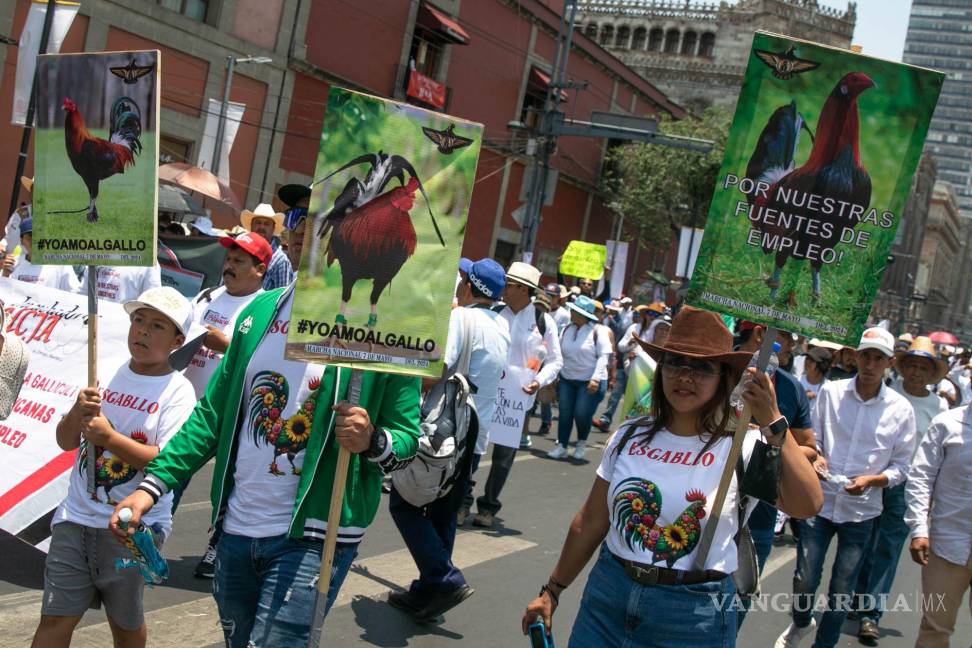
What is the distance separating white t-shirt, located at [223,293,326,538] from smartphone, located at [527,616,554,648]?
0.88m

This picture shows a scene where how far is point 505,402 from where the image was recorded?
9500 millimetres

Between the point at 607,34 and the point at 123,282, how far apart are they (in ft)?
230

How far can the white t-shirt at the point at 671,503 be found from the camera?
3484 millimetres

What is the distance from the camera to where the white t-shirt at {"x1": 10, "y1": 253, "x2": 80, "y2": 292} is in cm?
759

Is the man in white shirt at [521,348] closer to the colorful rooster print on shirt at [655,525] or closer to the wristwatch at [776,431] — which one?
the colorful rooster print on shirt at [655,525]

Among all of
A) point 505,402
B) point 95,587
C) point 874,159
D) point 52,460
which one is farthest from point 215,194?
point 874,159

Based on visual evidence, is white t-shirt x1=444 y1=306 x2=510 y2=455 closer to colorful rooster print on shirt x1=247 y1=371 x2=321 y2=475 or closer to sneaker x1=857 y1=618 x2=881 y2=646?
sneaker x1=857 y1=618 x2=881 y2=646

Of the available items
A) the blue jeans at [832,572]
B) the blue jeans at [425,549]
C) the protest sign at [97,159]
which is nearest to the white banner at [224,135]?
the blue jeans at [425,549]

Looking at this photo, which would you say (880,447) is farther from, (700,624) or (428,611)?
(700,624)

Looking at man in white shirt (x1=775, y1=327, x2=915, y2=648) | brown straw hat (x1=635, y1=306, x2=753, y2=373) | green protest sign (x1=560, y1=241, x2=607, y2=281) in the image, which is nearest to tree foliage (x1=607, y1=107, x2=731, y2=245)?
green protest sign (x1=560, y1=241, x2=607, y2=281)

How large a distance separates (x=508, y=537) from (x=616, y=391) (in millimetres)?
9469

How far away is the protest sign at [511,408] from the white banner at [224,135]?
46.2 ft

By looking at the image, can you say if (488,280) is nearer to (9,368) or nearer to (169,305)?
(169,305)

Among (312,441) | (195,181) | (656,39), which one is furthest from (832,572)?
(656,39)
